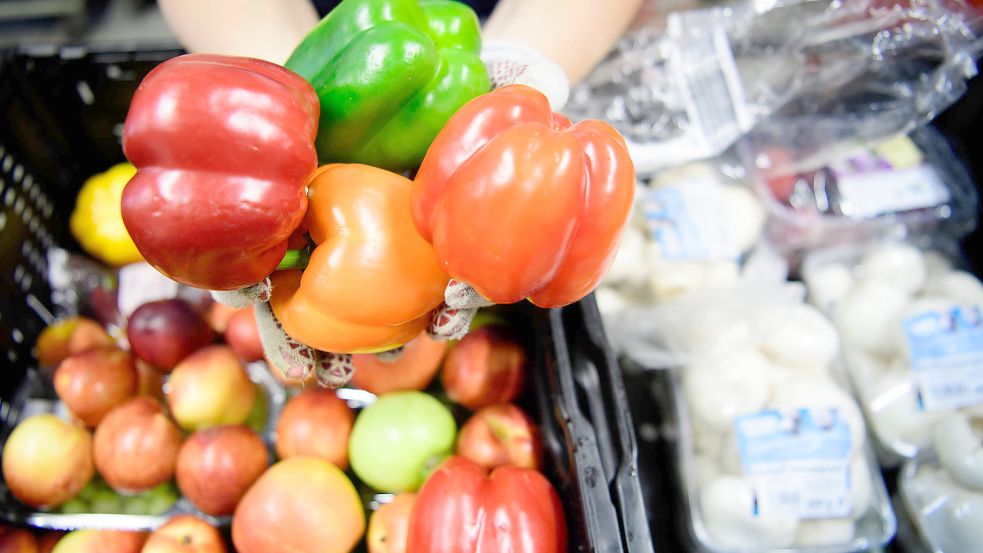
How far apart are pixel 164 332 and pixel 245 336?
0.12m

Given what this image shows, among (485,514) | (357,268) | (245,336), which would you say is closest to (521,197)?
(357,268)

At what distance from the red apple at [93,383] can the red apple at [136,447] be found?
31 millimetres

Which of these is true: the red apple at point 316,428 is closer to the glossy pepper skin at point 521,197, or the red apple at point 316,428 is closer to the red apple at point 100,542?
the red apple at point 100,542

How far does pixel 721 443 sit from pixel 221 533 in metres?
0.71

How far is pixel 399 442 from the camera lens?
812 mm

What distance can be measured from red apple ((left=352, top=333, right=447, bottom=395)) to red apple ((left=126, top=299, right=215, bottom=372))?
0.86 feet

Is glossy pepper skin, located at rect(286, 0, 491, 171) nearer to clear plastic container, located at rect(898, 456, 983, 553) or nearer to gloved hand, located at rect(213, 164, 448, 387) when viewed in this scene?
gloved hand, located at rect(213, 164, 448, 387)

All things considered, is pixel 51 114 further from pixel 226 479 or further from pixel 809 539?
pixel 809 539

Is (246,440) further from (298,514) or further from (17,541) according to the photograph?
(17,541)

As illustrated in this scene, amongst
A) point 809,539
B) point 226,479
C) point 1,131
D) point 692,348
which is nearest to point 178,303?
Answer: point 226,479

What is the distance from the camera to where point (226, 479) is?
80cm

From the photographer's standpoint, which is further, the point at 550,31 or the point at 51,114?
the point at 51,114

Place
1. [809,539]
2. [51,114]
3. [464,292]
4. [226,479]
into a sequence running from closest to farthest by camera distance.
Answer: [464,292] → [226,479] → [809,539] → [51,114]

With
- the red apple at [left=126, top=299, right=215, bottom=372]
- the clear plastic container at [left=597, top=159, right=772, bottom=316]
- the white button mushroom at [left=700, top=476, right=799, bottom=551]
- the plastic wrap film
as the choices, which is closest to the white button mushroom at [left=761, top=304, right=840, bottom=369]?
the clear plastic container at [left=597, top=159, right=772, bottom=316]
